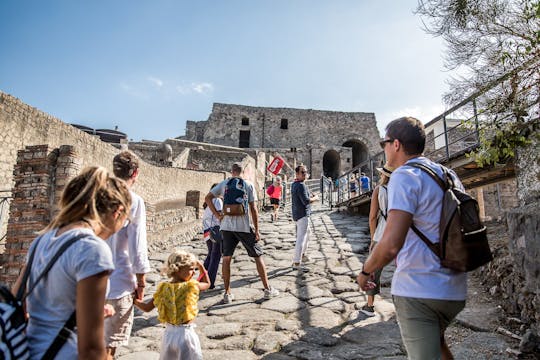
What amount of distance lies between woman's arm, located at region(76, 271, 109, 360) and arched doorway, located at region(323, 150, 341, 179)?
98.7 feet

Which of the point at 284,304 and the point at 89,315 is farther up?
the point at 89,315

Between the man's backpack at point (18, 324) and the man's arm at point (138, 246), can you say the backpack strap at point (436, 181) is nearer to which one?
the man's backpack at point (18, 324)

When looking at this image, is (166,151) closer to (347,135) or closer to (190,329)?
(190,329)

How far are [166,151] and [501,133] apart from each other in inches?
654

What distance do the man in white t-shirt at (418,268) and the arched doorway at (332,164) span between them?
29.4 m

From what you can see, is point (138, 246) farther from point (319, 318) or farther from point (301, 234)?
point (301, 234)

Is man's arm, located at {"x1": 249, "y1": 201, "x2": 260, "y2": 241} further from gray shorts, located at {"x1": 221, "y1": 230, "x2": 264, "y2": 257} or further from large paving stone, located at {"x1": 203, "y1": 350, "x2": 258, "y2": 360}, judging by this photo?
large paving stone, located at {"x1": 203, "y1": 350, "x2": 258, "y2": 360}

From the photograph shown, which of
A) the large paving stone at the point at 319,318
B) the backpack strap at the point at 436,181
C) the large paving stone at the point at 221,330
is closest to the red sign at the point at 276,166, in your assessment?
the large paving stone at the point at 319,318

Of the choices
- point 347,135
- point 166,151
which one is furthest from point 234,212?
point 347,135

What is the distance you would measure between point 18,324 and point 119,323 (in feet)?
3.58

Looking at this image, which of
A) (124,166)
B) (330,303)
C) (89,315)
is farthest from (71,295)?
(330,303)

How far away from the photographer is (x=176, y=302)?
236 cm

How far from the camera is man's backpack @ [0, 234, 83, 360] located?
→ 1.11 meters

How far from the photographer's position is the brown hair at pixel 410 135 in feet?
6.09
